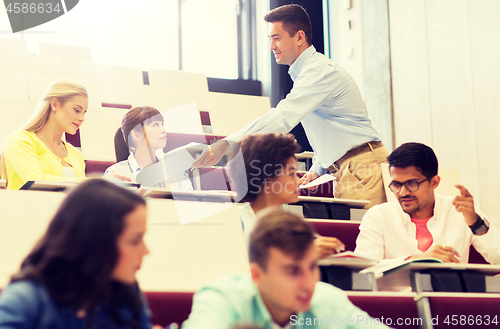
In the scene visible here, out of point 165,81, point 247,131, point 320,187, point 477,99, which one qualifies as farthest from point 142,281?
point 165,81

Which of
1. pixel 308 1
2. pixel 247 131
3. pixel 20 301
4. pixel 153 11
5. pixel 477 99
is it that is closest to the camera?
pixel 20 301

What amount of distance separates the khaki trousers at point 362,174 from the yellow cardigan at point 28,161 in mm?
812

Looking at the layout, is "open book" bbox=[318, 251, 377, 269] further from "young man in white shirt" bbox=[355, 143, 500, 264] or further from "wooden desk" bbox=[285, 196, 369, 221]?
"wooden desk" bbox=[285, 196, 369, 221]

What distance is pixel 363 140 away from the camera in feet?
5.37

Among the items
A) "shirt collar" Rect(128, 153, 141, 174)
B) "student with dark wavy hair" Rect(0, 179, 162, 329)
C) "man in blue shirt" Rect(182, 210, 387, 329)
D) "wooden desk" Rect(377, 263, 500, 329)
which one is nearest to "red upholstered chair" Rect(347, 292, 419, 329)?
"wooden desk" Rect(377, 263, 500, 329)

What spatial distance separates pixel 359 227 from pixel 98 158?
114 centimetres

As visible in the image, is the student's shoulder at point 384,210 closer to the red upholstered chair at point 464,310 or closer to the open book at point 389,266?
the open book at point 389,266

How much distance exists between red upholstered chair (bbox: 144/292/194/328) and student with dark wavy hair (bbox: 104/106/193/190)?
0.89m

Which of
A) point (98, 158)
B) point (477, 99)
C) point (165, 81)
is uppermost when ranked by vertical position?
point (165, 81)

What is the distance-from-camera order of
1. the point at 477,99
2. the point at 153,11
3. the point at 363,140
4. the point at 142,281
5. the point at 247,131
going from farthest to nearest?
the point at 153,11 → the point at 477,99 → the point at 363,140 → the point at 247,131 → the point at 142,281

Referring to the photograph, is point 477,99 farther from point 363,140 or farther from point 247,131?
point 247,131

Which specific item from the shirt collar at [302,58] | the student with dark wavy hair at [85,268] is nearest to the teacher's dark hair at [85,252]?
the student with dark wavy hair at [85,268]

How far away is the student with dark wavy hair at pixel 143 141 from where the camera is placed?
1669mm

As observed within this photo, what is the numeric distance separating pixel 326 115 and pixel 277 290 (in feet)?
3.72
